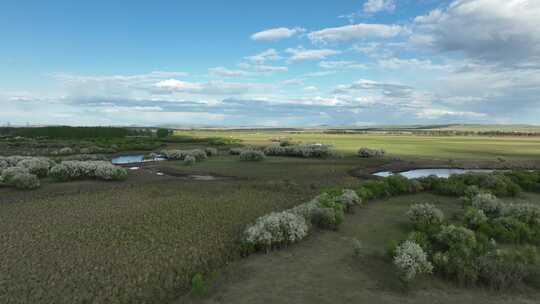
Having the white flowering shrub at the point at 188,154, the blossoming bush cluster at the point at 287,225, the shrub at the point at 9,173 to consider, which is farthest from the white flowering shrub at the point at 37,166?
the blossoming bush cluster at the point at 287,225

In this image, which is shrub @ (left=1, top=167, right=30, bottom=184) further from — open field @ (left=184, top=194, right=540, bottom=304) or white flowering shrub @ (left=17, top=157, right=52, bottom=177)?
open field @ (left=184, top=194, right=540, bottom=304)

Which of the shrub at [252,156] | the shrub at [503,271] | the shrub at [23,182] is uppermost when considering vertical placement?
the shrub at [252,156]

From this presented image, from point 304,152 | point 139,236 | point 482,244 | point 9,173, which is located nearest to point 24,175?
point 9,173

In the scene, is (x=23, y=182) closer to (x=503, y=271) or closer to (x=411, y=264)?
(x=411, y=264)

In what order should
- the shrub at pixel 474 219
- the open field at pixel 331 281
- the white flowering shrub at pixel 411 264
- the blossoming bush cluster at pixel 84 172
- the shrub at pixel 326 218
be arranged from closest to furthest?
1. the open field at pixel 331 281
2. the white flowering shrub at pixel 411 264
3. the shrub at pixel 474 219
4. the shrub at pixel 326 218
5. the blossoming bush cluster at pixel 84 172

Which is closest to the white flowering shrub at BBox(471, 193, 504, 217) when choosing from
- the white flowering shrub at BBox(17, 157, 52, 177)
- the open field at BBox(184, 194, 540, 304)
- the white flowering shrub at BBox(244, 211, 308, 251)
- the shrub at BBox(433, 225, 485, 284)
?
the shrub at BBox(433, 225, 485, 284)

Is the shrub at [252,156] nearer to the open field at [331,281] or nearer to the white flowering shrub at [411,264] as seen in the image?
the open field at [331,281]
